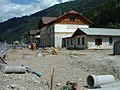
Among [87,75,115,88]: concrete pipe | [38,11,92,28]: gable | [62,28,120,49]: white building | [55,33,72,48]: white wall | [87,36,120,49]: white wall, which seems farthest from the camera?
[55,33,72,48]: white wall

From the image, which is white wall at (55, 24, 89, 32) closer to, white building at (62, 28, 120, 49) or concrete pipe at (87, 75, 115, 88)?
white building at (62, 28, 120, 49)

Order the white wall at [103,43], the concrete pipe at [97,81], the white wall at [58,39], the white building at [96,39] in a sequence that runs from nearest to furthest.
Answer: the concrete pipe at [97,81]
the white building at [96,39]
the white wall at [103,43]
the white wall at [58,39]

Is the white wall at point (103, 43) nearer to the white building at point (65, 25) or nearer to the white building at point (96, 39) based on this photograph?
the white building at point (96, 39)

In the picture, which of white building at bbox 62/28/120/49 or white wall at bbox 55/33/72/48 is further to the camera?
white wall at bbox 55/33/72/48

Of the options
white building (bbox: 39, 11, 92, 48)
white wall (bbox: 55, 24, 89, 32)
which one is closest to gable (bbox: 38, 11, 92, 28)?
white building (bbox: 39, 11, 92, 48)

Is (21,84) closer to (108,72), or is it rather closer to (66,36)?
(108,72)

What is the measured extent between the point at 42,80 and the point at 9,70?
2.04m

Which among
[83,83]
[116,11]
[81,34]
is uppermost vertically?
[116,11]

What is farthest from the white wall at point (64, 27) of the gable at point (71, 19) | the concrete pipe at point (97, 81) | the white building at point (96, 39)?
the concrete pipe at point (97, 81)

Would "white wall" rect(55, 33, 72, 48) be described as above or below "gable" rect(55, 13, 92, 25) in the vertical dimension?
below

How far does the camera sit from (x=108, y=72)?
15953mm

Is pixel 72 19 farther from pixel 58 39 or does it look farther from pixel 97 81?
pixel 97 81

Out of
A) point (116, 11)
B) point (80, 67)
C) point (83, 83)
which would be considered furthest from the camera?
point (116, 11)

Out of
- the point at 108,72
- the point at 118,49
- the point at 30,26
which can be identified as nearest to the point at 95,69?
the point at 108,72
